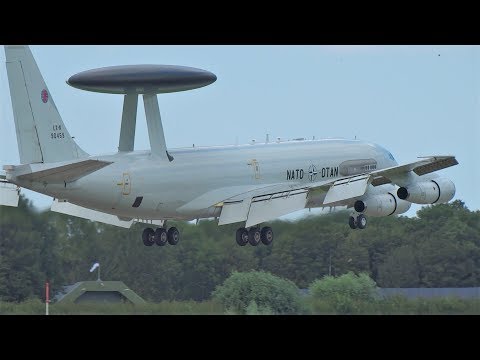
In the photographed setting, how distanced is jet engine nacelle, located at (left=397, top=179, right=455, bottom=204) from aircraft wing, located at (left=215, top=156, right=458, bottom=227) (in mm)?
599

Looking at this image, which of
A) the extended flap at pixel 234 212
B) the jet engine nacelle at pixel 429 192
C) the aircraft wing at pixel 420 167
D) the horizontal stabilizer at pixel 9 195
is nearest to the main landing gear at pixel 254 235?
the extended flap at pixel 234 212

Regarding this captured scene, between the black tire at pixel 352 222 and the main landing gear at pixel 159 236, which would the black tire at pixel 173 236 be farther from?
the black tire at pixel 352 222

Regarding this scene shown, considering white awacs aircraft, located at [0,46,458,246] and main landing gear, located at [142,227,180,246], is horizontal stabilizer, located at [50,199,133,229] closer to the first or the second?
white awacs aircraft, located at [0,46,458,246]

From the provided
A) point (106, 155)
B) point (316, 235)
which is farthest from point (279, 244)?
point (106, 155)

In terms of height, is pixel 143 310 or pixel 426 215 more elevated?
pixel 426 215

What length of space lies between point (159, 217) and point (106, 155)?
12.5 ft

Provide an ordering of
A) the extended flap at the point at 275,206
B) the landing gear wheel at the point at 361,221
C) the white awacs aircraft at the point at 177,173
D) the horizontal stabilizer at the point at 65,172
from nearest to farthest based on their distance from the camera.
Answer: the horizontal stabilizer at the point at 65,172, the white awacs aircraft at the point at 177,173, the extended flap at the point at 275,206, the landing gear wheel at the point at 361,221

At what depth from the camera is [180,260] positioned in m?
60.0

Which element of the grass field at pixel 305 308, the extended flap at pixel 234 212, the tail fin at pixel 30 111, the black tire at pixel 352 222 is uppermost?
the tail fin at pixel 30 111

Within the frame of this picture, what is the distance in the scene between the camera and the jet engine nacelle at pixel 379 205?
57.0m

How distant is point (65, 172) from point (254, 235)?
11.2 metres

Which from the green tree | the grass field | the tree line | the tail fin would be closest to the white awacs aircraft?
the tail fin

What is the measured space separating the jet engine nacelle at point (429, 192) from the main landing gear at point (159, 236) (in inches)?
347

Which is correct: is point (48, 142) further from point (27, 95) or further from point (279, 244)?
point (279, 244)
